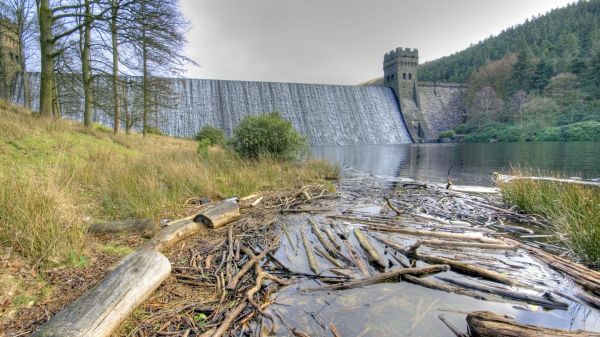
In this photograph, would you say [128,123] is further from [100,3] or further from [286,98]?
[286,98]

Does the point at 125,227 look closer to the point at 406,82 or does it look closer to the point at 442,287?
the point at 442,287

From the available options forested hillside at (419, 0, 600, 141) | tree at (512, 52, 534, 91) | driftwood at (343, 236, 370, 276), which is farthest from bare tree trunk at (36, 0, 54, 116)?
tree at (512, 52, 534, 91)

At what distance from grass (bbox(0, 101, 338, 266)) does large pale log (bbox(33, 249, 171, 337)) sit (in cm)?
77

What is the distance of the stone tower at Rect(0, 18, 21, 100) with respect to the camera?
15.9 m

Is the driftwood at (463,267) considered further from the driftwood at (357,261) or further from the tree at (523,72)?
the tree at (523,72)

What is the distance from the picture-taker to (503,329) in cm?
198

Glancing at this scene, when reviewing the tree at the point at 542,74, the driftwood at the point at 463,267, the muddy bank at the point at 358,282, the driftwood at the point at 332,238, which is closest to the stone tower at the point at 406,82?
the tree at the point at 542,74

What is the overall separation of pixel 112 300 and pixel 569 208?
5600 mm

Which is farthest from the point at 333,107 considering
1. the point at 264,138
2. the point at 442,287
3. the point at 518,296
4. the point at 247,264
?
the point at 518,296

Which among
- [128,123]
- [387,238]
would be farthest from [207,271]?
[128,123]

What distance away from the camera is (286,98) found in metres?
37.8

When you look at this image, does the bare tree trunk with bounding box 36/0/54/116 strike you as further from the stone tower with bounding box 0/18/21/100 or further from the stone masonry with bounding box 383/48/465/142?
the stone masonry with bounding box 383/48/465/142

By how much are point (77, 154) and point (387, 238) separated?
25.9 ft

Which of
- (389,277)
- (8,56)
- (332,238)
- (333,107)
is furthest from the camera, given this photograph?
(333,107)
